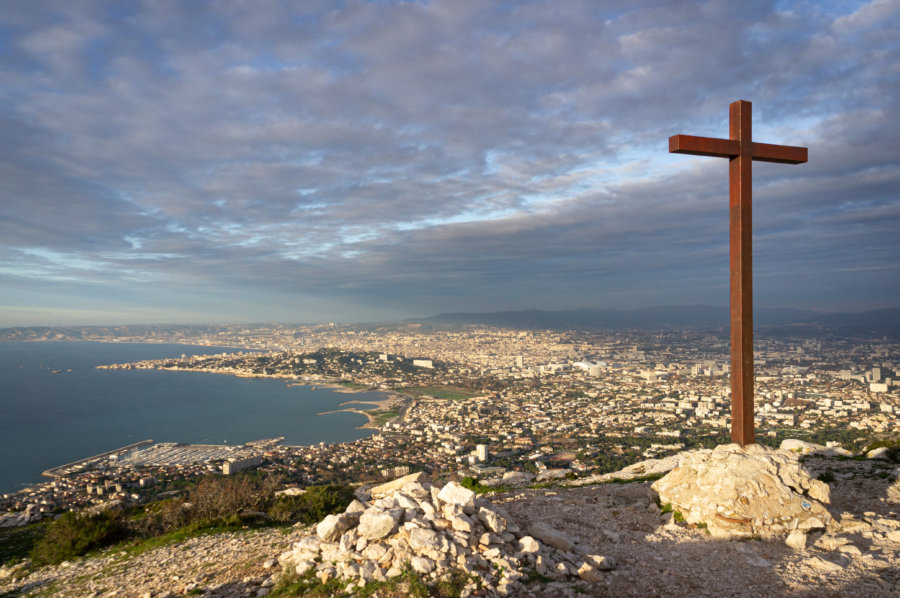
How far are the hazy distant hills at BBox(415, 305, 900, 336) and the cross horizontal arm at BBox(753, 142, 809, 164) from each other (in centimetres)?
4847

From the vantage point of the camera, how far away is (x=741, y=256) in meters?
8.68

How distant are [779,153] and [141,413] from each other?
5719 centimetres

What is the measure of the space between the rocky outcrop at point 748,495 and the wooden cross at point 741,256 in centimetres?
87

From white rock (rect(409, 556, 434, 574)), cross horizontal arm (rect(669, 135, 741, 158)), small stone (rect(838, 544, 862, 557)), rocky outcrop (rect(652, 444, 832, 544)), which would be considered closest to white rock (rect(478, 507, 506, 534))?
white rock (rect(409, 556, 434, 574))

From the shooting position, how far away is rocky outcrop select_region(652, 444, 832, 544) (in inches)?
271

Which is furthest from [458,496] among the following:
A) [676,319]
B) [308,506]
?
[676,319]

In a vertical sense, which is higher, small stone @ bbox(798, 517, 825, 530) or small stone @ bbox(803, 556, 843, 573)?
small stone @ bbox(803, 556, 843, 573)

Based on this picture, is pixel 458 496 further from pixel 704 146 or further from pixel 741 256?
pixel 704 146

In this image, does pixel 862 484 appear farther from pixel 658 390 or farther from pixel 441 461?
pixel 658 390

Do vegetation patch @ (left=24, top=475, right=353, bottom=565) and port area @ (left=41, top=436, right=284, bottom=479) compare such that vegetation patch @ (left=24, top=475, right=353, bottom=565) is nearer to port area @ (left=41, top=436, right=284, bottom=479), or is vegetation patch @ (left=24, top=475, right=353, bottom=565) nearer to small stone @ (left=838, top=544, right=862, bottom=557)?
small stone @ (left=838, top=544, right=862, bottom=557)

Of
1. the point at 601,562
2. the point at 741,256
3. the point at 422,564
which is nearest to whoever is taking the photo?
the point at 422,564

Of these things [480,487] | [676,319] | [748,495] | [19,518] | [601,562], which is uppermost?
[676,319]

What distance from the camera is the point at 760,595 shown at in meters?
4.95

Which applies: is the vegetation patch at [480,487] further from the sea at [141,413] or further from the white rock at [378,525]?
the sea at [141,413]
